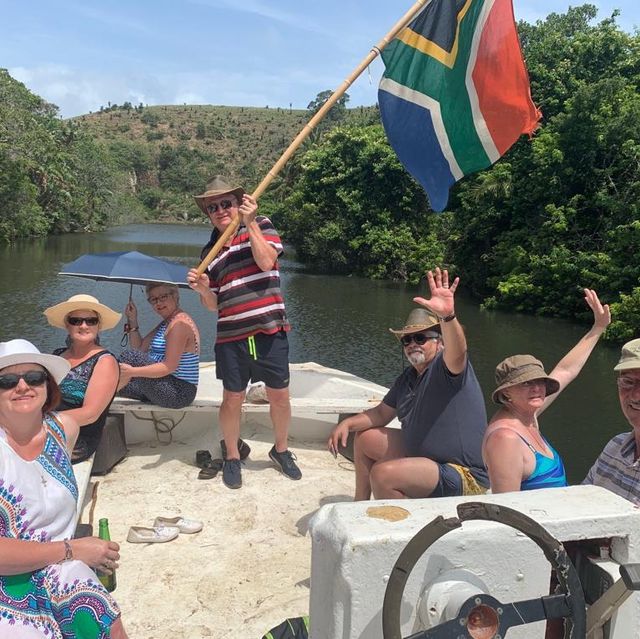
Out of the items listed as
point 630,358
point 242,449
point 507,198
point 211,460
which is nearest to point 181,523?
point 211,460

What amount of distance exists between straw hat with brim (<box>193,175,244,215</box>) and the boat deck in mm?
1666

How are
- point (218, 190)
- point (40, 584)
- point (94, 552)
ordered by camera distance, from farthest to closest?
point (218, 190) → point (94, 552) → point (40, 584)

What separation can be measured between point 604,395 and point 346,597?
507 inches

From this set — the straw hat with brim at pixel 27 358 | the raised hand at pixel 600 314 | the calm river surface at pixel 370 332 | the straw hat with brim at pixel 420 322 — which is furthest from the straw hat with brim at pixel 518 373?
the calm river surface at pixel 370 332

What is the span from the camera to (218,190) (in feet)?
12.4

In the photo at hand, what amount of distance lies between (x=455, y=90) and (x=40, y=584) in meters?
3.79

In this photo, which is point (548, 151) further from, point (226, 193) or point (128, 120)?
point (128, 120)

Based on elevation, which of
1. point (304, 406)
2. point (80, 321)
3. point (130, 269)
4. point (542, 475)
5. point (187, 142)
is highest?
point (187, 142)

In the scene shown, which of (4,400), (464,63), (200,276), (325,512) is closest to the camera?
(325,512)

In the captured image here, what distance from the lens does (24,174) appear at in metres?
34.4

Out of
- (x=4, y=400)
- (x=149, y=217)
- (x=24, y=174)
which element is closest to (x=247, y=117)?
(x=149, y=217)

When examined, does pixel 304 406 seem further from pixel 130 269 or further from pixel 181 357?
pixel 130 269

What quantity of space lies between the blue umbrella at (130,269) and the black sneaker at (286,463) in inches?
47.0

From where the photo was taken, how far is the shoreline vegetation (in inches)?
706
